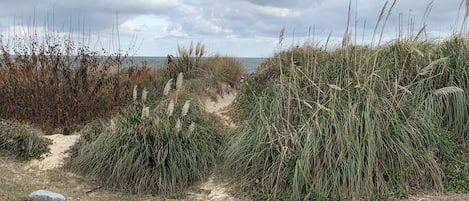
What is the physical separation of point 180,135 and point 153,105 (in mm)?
1890

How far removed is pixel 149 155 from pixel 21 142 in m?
2.69

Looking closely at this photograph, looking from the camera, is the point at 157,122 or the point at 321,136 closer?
the point at 321,136

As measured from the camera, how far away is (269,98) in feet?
22.3

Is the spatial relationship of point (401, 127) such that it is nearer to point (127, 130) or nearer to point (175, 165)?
point (175, 165)

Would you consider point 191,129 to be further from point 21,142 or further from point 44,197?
point 21,142

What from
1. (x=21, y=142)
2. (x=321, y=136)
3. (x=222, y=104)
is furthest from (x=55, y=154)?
(x=321, y=136)

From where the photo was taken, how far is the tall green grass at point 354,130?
563cm

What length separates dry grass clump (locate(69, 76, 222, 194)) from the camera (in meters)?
6.33

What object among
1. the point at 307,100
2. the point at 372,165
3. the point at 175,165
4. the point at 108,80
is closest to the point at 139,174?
the point at 175,165

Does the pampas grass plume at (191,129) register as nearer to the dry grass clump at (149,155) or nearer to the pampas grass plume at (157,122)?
the dry grass clump at (149,155)

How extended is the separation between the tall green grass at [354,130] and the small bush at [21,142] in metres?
3.26

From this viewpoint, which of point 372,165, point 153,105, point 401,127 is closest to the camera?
point 372,165

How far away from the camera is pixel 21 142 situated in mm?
7754

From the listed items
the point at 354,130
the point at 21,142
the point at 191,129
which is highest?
the point at 354,130
